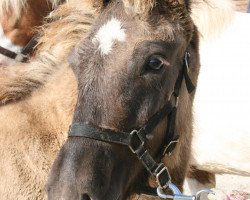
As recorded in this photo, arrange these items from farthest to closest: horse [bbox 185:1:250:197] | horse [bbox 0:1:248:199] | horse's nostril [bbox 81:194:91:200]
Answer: horse [bbox 185:1:250:197], horse [bbox 0:1:248:199], horse's nostril [bbox 81:194:91:200]

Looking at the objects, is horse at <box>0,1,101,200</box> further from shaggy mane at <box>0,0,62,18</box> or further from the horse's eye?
shaggy mane at <box>0,0,62,18</box>

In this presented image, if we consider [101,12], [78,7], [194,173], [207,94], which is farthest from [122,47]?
[194,173]

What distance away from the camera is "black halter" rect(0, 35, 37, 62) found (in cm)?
350

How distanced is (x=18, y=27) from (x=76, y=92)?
1.22 m

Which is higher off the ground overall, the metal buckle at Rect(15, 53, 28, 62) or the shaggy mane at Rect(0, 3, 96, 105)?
the shaggy mane at Rect(0, 3, 96, 105)

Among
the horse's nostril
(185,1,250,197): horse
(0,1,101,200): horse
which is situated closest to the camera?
the horse's nostril

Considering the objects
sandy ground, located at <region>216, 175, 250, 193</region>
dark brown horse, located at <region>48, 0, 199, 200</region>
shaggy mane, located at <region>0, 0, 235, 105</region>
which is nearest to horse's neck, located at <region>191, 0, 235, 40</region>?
shaggy mane, located at <region>0, 0, 235, 105</region>

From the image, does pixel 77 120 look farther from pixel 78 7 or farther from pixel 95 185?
pixel 78 7

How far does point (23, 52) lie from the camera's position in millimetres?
3568

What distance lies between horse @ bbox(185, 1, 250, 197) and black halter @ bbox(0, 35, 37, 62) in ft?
4.37

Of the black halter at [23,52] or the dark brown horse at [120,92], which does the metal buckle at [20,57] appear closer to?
the black halter at [23,52]

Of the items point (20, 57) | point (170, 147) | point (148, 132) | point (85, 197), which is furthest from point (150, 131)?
point (20, 57)

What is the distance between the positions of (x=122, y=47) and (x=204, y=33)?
636 millimetres

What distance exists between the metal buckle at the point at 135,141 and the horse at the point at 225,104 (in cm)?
175
